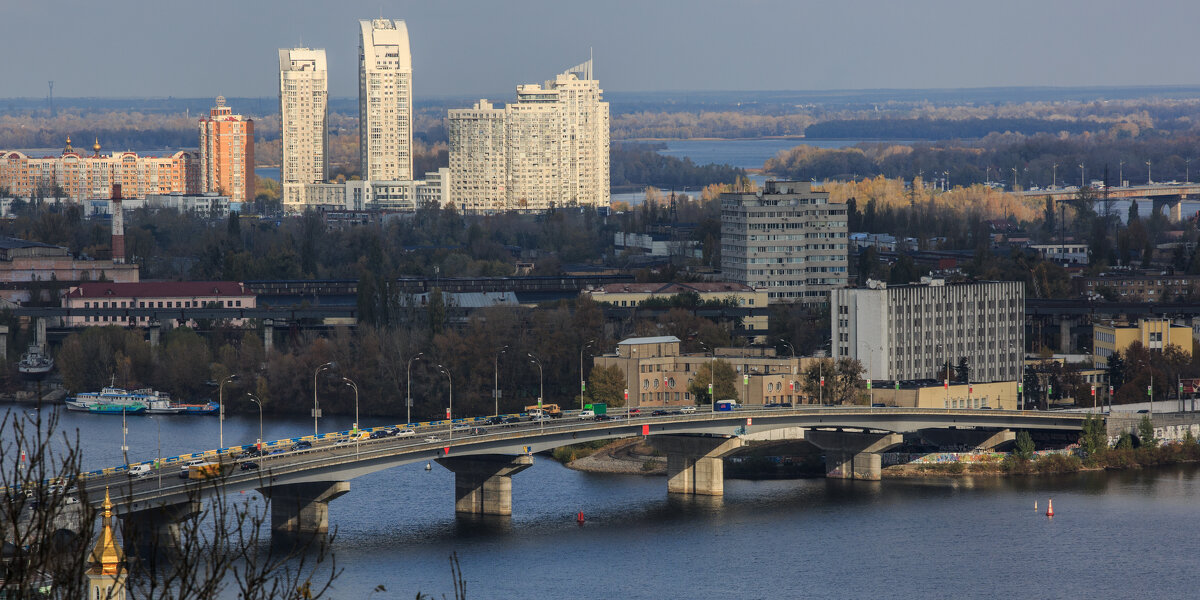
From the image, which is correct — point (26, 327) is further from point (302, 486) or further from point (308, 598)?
point (308, 598)

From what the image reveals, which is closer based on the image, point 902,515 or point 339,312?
point 902,515

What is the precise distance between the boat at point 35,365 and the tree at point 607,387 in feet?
43.7

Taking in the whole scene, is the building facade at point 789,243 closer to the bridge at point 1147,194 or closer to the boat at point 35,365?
the boat at point 35,365

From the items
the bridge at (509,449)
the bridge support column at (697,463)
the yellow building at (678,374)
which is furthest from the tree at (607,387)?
the bridge support column at (697,463)

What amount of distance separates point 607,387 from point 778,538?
31.8 feet

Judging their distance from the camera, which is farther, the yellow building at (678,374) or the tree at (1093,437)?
the yellow building at (678,374)

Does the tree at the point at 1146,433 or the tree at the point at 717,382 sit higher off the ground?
the tree at the point at 717,382

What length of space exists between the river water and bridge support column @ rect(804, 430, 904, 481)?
0.48 metres

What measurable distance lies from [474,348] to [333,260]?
2684 cm

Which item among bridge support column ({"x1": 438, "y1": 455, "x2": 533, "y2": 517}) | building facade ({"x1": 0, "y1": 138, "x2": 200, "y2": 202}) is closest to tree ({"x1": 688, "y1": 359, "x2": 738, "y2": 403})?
bridge support column ({"x1": 438, "y1": 455, "x2": 533, "y2": 517})

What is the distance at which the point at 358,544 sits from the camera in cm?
2397

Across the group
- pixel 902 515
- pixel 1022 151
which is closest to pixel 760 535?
pixel 902 515

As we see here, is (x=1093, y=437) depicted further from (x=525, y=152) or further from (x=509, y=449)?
(x=525, y=152)

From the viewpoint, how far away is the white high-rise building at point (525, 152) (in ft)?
320
